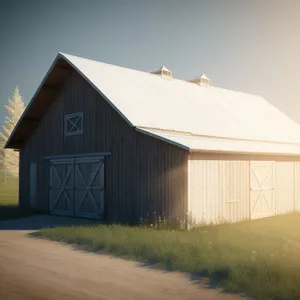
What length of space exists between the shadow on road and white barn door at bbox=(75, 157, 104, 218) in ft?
1.65

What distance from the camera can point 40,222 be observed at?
17.2 metres

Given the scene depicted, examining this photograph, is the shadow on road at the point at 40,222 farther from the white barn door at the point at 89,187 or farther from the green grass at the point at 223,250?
the green grass at the point at 223,250

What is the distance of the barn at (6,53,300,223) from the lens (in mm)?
15109

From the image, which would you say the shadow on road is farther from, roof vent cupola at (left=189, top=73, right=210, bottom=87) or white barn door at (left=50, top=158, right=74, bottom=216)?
roof vent cupola at (left=189, top=73, right=210, bottom=87)

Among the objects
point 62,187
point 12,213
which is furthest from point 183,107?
point 12,213

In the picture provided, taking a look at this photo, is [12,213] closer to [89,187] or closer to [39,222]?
[39,222]

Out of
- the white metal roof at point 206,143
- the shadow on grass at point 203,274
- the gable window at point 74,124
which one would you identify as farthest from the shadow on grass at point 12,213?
the shadow on grass at point 203,274

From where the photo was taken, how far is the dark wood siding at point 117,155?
1485 cm

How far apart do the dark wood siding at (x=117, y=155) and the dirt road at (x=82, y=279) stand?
4.74 metres

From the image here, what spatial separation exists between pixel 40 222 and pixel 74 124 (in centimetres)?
458

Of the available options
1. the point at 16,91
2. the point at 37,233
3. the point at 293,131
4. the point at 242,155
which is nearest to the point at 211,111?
the point at 242,155

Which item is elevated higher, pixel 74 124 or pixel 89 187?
pixel 74 124

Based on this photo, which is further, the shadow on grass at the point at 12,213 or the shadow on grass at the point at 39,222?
the shadow on grass at the point at 12,213

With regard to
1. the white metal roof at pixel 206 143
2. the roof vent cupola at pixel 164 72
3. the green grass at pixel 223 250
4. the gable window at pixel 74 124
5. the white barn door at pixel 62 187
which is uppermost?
the roof vent cupola at pixel 164 72
